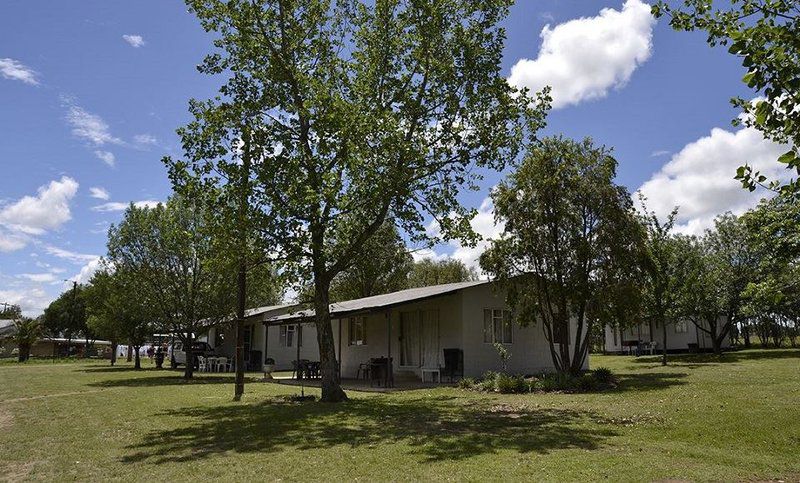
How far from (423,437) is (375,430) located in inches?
48.7

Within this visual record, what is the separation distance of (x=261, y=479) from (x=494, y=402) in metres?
8.84

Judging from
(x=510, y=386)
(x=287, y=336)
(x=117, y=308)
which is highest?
(x=117, y=308)

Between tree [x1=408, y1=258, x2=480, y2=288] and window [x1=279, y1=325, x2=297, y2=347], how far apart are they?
55.6ft

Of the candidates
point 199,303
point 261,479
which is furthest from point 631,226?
point 199,303

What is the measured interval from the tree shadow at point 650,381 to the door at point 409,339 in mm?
7853

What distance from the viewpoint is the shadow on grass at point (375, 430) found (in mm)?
9242

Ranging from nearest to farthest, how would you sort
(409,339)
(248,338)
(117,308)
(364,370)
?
(409,339), (364,370), (117,308), (248,338)

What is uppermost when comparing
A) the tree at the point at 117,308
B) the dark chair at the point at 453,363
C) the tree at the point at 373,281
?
the tree at the point at 373,281

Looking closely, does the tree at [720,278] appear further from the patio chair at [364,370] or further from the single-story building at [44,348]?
the single-story building at [44,348]

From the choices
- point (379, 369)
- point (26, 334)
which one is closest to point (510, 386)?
point (379, 369)

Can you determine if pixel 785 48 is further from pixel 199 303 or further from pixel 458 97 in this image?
pixel 199 303

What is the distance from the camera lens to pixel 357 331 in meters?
27.5

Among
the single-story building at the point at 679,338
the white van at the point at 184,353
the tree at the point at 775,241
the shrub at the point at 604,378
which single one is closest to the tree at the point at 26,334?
the white van at the point at 184,353

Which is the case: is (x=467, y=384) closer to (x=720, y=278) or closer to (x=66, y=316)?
(x=720, y=278)
